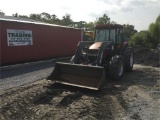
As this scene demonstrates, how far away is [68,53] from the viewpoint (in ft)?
61.1

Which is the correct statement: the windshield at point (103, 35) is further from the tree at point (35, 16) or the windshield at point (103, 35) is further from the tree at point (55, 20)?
the tree at point (35, 16)

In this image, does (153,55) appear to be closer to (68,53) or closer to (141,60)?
(141,60)

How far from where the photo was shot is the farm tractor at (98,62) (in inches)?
306

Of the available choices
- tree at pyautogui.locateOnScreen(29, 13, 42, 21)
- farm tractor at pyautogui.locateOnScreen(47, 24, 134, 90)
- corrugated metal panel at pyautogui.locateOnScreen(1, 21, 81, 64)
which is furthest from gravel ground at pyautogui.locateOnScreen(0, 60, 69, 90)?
tree at pyautogui.locateOnScreen(29, 13, 42, 21)

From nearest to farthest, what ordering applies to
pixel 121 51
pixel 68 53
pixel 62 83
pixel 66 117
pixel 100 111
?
pixel 66 117, pixel 100 111, pixel 62 83, pixel 121 51, pixel 68 53

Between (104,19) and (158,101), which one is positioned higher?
(104,19)

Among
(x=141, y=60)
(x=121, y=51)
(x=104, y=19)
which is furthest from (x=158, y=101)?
(x=104, y=19)

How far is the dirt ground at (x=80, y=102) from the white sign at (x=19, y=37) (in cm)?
546

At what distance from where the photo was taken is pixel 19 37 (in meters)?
13.6

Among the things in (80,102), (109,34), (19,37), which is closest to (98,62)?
(109,34)

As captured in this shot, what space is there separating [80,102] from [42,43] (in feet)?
32.6

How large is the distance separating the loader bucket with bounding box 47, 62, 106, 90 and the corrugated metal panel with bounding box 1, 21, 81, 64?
522 centimetres

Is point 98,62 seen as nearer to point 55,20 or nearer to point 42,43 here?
point 42,43

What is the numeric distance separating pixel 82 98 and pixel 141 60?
9.65 meters
